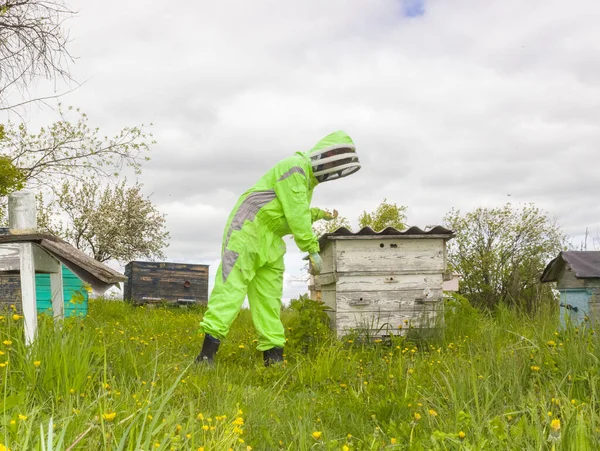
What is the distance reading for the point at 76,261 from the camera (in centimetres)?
420

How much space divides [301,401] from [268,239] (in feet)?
6.28

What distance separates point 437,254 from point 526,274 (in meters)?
5.70

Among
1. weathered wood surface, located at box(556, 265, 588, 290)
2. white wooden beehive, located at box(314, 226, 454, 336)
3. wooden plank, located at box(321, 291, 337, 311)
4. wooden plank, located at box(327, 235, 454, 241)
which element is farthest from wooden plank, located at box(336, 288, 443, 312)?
weathered wood surface, located at box(556, 265, 588, 290)

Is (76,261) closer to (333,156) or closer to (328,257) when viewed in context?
(333,156)

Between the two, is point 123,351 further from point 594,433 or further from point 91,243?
point 91,243

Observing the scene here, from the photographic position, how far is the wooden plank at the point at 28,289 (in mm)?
4001

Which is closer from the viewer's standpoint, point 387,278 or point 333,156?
point 333,156

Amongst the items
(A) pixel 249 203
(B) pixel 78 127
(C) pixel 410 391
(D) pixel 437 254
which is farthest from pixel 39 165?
(C) pixel 410 391

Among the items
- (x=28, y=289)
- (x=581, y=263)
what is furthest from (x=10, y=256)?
(x=581, y=263)

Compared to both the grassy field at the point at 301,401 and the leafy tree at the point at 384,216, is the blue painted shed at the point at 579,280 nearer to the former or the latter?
the grassy field at the point at 301,401

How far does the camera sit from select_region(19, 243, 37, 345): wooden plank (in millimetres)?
4001

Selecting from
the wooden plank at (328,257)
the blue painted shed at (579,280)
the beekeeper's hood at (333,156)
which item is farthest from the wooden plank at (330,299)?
the blue painted shed at (579,280)

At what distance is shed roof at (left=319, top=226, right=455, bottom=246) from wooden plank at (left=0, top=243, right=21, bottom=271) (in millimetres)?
3240

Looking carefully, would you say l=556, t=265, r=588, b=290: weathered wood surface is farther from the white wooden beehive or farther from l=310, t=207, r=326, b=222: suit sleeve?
l=310, t=207, r=326, b=222: suit sleeve
